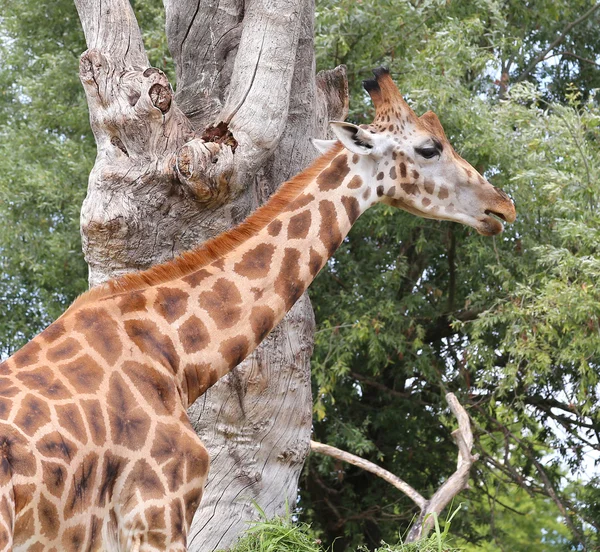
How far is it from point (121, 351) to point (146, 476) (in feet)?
1.81

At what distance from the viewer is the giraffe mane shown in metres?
4.27

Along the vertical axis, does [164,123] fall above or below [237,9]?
below

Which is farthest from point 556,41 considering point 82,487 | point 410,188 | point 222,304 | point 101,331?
point 82,487

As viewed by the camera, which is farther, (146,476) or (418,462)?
(418,462)

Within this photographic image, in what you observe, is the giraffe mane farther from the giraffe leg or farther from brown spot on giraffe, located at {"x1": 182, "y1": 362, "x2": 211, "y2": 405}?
the giraffe leg

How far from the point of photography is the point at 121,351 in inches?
160

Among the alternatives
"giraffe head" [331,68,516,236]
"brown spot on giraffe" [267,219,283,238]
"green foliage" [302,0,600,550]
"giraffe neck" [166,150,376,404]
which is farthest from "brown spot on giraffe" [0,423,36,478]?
"green foliage" [302,0,600,550]

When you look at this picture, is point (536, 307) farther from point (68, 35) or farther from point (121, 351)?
point (68, 35)

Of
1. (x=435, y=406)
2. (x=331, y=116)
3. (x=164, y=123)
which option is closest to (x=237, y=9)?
(x=331, y=116)

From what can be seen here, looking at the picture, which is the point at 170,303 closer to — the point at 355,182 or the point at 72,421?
the point at 72,421

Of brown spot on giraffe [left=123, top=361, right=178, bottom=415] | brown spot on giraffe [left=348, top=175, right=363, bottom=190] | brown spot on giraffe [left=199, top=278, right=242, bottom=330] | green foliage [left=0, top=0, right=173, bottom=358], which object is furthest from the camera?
green foliage [left=0, top=0, right=173, bottom=358]

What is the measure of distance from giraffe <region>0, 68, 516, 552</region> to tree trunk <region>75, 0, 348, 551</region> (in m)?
0.70

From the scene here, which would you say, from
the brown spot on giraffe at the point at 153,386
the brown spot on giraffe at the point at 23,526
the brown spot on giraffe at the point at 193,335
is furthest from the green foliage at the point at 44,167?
the brown spot on giraffe at the point at 23,526

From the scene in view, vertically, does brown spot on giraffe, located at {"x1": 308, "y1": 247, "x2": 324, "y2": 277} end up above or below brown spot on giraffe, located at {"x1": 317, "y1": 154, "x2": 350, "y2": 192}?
below
